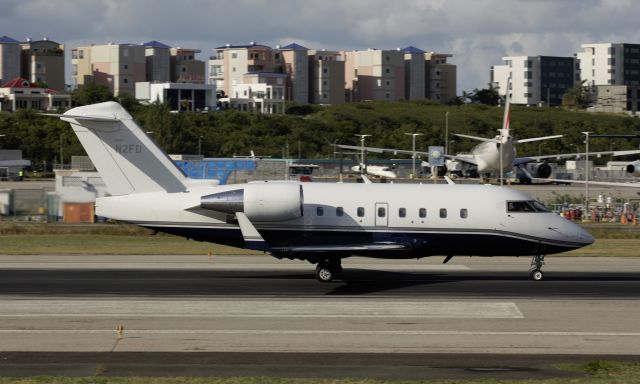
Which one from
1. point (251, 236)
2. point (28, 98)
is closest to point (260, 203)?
point (251, 236)

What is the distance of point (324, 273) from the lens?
98.2ft

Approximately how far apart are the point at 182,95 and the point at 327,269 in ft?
539

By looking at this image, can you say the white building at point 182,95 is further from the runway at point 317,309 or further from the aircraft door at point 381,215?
the aircraft door at point 381,215

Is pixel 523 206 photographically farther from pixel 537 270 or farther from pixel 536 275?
pixel 536 275

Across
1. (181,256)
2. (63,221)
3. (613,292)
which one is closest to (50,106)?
(63,221)

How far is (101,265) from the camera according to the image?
34969 mm

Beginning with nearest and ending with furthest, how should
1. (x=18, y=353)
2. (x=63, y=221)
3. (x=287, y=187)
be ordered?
(x=18, y=353)
(x=287, y=187)
(x=63, y=221)

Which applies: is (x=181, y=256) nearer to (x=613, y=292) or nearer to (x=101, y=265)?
(x=101, y=265)

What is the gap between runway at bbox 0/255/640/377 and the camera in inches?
810

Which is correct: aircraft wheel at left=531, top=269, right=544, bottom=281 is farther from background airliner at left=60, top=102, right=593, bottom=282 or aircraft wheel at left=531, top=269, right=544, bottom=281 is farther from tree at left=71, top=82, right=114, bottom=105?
tree at left=71, top=82, right=114, bottom=105

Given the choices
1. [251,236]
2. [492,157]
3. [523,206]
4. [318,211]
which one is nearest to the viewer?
[251,236]

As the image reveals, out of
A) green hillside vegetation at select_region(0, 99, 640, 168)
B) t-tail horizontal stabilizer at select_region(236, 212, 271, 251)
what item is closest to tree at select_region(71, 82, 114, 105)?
green hillside vegetation at select_region(0, 99, 640, 168)

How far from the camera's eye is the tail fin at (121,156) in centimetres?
3059

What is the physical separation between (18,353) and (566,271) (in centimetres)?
1986
